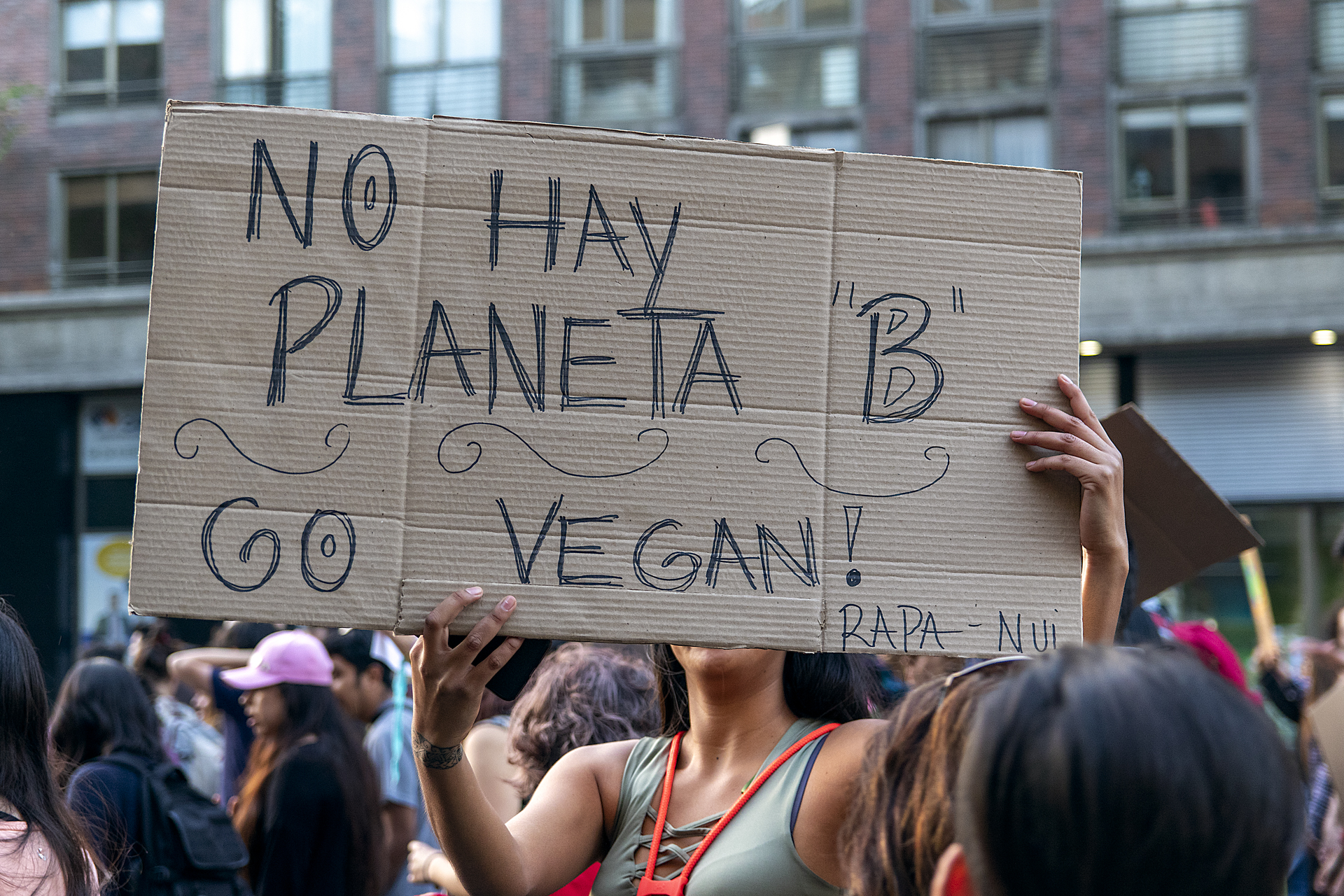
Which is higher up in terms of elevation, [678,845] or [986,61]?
[986,61]

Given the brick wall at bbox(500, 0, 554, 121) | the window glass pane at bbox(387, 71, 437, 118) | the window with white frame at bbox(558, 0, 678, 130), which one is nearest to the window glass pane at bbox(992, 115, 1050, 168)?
the window with white frame at bbox(558, 0, 678, 130)

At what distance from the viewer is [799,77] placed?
1514 centimetres

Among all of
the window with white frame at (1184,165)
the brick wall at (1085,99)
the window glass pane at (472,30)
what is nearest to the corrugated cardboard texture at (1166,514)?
the brick wall at (1085,99)

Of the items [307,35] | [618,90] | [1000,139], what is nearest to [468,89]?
[618,90]

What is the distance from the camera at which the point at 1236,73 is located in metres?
14.0

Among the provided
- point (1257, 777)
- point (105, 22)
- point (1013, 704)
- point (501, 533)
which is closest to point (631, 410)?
point (501, 533)

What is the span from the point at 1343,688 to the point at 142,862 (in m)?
3.54

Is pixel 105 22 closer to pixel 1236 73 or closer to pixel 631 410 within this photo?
pixel 1236 73

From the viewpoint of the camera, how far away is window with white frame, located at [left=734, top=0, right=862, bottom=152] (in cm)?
1502

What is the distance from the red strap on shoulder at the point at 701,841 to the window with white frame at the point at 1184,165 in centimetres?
1341

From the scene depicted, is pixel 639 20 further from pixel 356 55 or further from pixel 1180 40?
pixel 1180 40

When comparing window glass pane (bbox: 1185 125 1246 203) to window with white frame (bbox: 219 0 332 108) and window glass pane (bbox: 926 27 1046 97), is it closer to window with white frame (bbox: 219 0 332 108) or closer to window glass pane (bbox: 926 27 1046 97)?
window glass pane (bbox: 926 27 1046 97)

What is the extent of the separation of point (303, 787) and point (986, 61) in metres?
12.9

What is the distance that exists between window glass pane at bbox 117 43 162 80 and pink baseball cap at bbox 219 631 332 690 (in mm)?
14192
